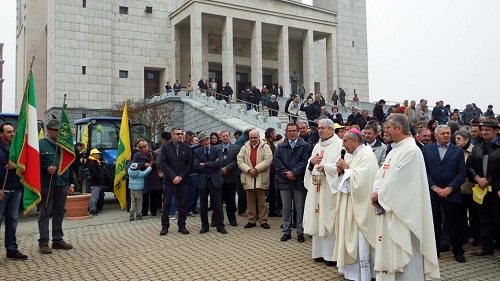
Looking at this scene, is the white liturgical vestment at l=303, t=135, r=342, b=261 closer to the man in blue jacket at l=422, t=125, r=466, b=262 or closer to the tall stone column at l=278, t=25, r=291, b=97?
the man in blue jacket at l=422, t=125, r=466, b=262

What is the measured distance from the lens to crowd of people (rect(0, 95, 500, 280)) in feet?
16.5

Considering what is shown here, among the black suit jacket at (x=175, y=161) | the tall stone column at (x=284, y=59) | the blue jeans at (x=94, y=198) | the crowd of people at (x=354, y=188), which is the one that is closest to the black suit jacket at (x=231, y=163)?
the crowd of people at (x=354, y=188)

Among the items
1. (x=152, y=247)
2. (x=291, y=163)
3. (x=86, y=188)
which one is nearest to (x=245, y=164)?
(x=291, y=163)

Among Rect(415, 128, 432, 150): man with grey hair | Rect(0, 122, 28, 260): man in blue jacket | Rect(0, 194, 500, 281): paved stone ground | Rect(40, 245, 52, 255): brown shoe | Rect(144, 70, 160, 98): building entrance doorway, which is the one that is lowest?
Rect(0, 194, 500, 281): paved stone ground

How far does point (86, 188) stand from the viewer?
13438mm

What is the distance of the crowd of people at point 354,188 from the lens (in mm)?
5016

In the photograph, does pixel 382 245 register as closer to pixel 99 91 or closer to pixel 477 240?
pixel 477 240

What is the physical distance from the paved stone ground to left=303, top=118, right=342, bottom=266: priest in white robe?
0.30 m

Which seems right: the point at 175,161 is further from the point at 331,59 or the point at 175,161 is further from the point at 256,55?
the point at 331,59

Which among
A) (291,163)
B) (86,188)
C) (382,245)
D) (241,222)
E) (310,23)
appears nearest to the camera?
(382,245)

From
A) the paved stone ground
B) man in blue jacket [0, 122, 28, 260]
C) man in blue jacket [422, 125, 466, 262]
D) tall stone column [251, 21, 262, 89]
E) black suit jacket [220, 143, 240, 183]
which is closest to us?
the paved stone ground

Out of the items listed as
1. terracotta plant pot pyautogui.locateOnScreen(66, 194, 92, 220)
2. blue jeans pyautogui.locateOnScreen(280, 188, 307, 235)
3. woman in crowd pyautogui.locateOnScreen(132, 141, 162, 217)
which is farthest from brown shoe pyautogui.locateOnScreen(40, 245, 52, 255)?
blue jeans pyautogui.locateOnScreen(280, 188, 307, 235)

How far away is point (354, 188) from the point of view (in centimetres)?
563

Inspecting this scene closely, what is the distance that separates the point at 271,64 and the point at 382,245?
37335 mm
